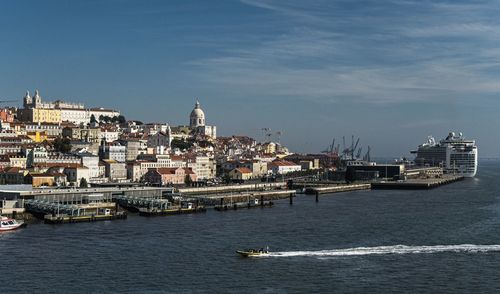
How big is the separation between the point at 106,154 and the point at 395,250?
31.3m

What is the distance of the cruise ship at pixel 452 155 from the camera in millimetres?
69312

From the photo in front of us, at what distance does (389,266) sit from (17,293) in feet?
24.7

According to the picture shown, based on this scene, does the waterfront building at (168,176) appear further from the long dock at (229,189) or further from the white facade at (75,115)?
the white facade at (75,115)

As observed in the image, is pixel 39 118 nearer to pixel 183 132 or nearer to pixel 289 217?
pixel 183 132

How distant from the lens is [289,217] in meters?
26.3

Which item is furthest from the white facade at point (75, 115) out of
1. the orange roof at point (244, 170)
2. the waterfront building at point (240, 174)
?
the waterfront building at point (240, 174)

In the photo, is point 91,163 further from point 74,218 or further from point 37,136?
point 74,218

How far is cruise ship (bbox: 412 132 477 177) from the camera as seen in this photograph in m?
69.3

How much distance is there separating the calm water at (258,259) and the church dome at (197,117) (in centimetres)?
5437

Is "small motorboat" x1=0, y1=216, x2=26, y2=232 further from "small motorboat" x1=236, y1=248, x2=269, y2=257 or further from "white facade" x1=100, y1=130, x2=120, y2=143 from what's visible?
"white facade" x1=100, y1=130, x2=120, y2=143

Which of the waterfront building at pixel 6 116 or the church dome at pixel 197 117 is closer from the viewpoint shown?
the waterfront building at pixel 6 116

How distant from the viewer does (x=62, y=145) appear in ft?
150

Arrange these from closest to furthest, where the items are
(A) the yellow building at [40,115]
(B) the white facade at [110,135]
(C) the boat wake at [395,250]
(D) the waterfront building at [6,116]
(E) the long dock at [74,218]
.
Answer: (C) the boat wake at [395,250], (E) the long dock at [74,218], (D) the waterfront building at [6,116], (B) the white facade at [110,135], (A) the yellow building at [40,115]

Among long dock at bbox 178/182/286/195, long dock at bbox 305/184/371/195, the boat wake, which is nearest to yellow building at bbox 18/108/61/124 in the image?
long dock at bbox 178/182/286/195
